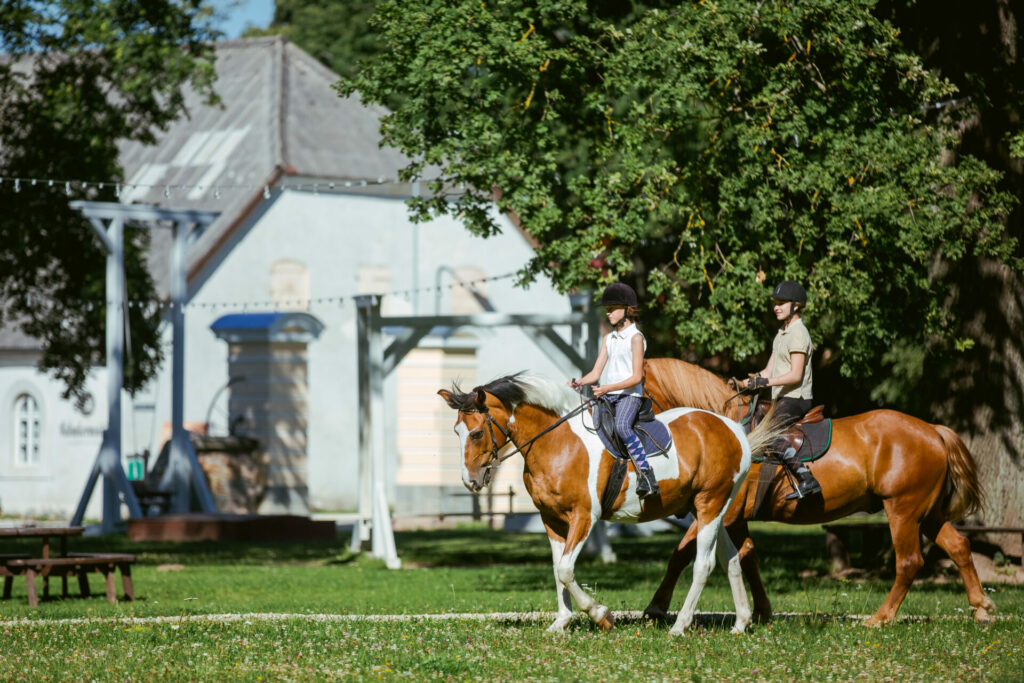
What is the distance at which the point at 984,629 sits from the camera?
10.6 meters

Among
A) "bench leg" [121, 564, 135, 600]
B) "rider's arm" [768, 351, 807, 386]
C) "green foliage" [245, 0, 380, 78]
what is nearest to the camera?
"rider's arm" [768, 351, 807, 386]

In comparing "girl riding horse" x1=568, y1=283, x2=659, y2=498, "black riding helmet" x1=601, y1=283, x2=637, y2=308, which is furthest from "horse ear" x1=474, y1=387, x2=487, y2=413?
"black riding helmet" x1=601, y1=283, x2=637, y2=308

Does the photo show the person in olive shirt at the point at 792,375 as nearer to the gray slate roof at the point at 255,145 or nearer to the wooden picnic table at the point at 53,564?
the wooden picnic table at the point at 53,564

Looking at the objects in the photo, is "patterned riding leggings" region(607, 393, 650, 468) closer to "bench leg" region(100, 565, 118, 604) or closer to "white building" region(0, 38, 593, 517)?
"bench leg" region(100, 565, 118, 604)

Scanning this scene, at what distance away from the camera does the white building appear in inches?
1275

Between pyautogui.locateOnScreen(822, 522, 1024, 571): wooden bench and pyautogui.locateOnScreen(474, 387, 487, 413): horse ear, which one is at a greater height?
pyautogui.locateOnScreen(474, 387, 487, 413): horse ear

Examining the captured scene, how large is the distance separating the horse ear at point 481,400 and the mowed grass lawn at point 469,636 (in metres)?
1.64

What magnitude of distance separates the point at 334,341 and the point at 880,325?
77.2 ft

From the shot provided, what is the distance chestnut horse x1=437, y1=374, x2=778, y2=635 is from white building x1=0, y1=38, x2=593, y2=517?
70.2ft

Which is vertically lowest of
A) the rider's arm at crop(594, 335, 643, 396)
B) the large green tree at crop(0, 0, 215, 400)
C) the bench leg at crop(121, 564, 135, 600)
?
the bench leg at crop(121, 564, 135, 600)

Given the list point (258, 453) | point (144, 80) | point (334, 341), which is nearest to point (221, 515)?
point (258, 453)

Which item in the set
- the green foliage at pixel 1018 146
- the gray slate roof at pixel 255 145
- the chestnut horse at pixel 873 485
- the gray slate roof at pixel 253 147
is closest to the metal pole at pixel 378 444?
the chestnut horse at pixel 873 485

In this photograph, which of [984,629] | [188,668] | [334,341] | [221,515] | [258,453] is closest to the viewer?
[188,668]

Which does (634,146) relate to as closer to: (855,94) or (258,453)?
(855,94)
